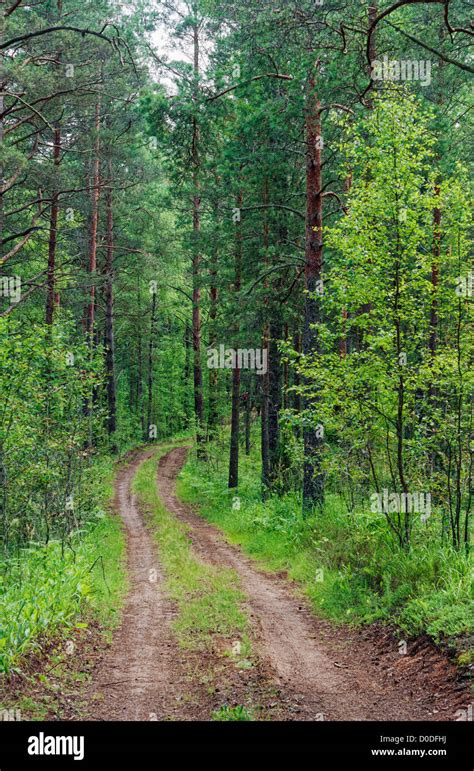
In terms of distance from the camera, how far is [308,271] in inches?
494

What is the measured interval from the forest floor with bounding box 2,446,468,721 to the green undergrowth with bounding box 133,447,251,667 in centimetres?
10

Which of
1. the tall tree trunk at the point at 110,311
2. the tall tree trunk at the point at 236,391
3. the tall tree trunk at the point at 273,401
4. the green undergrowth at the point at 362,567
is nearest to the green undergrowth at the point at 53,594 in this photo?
the green undergrowth at the point at 362,567

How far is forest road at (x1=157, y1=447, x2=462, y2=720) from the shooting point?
5.37 m

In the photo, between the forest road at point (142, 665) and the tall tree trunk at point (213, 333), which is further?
the tall tree trunk at point (213, 333)

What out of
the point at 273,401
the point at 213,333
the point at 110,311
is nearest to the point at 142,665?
the point at 273,401

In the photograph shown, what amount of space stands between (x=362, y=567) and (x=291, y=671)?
2.83 m

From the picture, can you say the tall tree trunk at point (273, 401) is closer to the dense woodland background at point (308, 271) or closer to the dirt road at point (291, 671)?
the dense woodland background at point (308, 271)

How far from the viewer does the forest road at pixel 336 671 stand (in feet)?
17.6

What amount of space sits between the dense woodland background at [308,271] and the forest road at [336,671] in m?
0.56

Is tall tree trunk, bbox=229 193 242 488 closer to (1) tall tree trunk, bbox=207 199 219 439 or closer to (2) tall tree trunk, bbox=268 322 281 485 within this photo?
(1) tall tree trunk, bbox=207 199 219 439

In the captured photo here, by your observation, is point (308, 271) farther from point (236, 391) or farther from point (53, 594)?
point (53, 594)

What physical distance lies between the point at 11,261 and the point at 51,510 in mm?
10859

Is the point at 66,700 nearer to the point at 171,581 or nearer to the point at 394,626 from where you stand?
the point at 394,626
